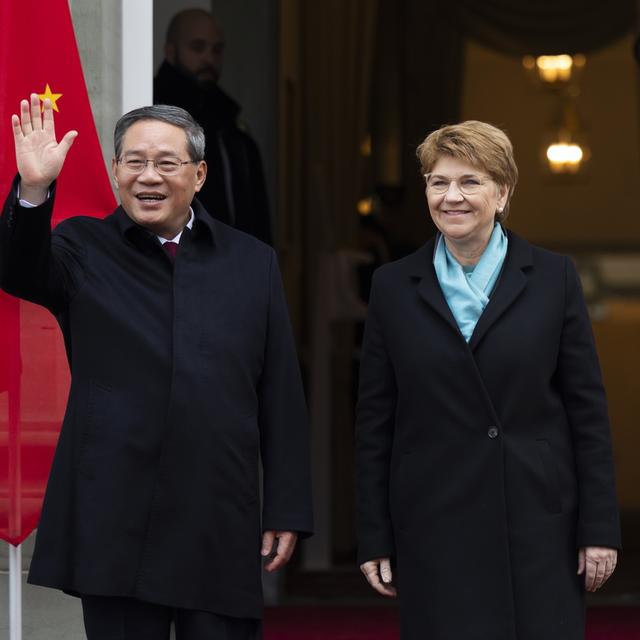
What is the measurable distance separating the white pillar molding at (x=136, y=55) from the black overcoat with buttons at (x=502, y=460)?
51.6 inches

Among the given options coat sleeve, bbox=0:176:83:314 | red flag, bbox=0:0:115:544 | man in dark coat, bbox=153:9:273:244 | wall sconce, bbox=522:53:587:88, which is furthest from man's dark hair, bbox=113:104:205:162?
wall sconce, bbox=522:53:587:88

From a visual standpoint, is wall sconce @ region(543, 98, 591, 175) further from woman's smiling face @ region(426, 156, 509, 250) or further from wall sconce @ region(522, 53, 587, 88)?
woman's smiling face @ region(426, 156, 509, 250)

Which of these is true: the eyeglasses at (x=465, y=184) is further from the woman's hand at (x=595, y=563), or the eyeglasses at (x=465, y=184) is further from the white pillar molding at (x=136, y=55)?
the white pillar molding at (x=136, y=55)

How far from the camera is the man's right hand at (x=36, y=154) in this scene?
272 cm

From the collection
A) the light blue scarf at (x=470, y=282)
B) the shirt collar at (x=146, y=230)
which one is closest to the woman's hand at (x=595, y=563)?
the light blue scarf at (x=470, y=282)

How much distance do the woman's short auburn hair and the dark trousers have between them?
38.9 inches

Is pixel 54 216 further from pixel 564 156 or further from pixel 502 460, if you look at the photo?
pixel 564 156

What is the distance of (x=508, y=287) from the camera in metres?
3.00

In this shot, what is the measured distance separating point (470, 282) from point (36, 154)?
2.95 ft

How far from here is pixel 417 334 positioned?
3.01 m

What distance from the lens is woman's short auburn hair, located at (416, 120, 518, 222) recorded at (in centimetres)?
294

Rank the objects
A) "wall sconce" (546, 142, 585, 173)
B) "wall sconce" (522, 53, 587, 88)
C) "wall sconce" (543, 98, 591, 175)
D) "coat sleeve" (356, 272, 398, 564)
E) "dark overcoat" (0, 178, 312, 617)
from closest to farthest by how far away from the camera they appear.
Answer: "dark overcoat" (0, 178, 312, 617), "coat sleeve" (356, 272, 398, 564), "wall sconce" (522, 53, 587, 88), "wall sconce" (543, 98, 591, 175), "wall sconce" (546, 142, 585, 173)

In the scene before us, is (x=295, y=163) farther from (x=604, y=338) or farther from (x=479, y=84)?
(x=479, y=84)

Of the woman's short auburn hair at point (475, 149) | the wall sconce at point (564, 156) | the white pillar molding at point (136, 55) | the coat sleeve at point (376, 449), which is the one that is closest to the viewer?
the woman's short auburn hair at point (475, 149)
